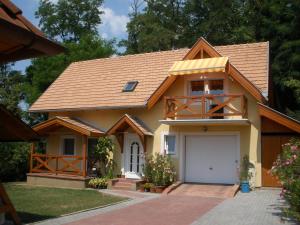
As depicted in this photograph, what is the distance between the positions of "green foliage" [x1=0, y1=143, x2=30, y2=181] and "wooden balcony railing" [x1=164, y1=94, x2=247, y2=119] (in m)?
10.3

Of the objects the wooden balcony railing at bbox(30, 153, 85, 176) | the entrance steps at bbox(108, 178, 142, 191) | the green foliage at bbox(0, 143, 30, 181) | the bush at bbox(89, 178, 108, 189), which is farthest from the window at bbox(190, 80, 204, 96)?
the green foliage at bbox(0, 143, 30, 181)

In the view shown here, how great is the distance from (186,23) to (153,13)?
368 cm

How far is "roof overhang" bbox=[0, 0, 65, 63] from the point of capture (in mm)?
5557

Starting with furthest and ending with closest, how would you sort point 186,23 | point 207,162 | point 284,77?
point 186,23 → point 284,77 → point 207,162

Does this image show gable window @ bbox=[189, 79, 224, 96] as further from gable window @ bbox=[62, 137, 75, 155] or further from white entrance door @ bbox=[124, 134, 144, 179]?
gable window @ bbox=[62, 137, 75, 155]

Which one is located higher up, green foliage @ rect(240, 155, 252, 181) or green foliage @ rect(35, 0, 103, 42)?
green foliage @ rect(35, 0, 103, 42)

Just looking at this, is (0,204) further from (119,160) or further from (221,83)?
(221,83)

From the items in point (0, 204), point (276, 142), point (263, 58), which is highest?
point (263, 58)

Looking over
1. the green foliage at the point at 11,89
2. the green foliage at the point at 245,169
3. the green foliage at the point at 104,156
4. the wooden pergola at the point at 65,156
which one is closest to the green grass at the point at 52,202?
the wooden pergola at the point at 65,156

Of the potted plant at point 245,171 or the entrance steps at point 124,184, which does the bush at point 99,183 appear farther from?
the potted plant at point 245,171

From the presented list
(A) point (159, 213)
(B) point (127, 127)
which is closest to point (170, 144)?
(B) point (127, 127)

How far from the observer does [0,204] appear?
9.25 meters

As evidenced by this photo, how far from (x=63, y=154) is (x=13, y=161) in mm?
3216

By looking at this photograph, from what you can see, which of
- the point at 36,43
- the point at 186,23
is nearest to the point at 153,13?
the point at 186,23
